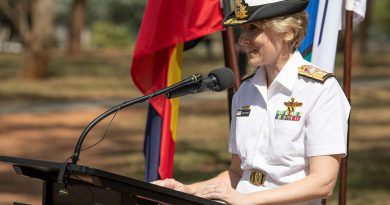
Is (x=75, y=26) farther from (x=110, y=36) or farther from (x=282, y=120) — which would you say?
(x=282, y=120)

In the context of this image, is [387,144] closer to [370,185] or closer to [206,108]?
[370,185]

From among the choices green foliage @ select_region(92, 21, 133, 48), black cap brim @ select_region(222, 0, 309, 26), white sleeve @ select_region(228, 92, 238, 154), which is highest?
green foliage @ select_region(92, 21, 133, 48)

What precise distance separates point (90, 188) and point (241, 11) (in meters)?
0.83

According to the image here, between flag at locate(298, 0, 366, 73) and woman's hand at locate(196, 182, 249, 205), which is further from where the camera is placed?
flag at locate(298, 0, 366, 73)

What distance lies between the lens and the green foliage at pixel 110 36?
2012 inches

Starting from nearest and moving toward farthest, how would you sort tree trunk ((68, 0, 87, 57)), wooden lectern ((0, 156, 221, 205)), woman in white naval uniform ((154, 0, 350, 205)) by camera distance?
wooden lectern ((0, 156, 221, 205)) → woman in white naval uniform ((154, 0, 350, 205)) → tree trunk ((68, 0, 87, 57))

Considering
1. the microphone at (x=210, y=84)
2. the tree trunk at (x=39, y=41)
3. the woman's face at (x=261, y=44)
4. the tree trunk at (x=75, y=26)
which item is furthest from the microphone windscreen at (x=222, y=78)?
the tree trunk at (x=75, y=26)

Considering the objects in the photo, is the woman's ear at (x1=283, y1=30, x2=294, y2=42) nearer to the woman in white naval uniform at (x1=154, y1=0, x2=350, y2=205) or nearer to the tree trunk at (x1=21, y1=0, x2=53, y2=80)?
the woman in white naval uniform at (x1=154, y1=0, x2=350, y2=205)

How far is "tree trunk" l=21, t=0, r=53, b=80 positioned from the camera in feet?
75.7

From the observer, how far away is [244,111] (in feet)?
10.9

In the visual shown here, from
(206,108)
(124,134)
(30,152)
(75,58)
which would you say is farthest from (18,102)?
(75,58)

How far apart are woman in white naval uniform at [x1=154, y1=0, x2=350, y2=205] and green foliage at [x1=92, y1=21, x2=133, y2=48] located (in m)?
48.0

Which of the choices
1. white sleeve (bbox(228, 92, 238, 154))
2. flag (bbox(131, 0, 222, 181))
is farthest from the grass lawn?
white sleeve (bbox(228, 92, 238, 154))

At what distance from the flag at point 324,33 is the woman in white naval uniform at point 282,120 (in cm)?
174
